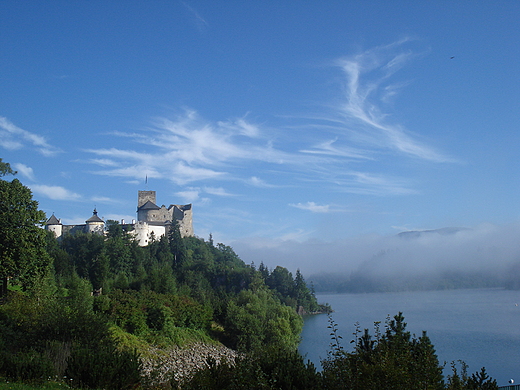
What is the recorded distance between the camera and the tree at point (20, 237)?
26.5m

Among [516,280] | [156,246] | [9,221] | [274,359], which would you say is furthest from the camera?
[516,280]

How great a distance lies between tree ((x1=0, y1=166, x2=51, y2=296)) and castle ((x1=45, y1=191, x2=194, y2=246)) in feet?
96.4

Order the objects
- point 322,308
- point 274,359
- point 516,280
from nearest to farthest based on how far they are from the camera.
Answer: point 274,359 → point 322,308 → point 516,280

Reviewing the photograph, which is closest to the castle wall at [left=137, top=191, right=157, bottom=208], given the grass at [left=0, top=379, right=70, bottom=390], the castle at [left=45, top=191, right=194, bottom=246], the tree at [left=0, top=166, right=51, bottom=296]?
the castle at [left=45, top=191, right=194, bottom=246]

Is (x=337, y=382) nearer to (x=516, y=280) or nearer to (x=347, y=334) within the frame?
(x=347, y=334)

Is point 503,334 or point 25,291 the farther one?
point 503,334

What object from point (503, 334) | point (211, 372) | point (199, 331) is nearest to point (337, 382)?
point (211, 372)

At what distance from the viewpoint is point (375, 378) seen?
878cm

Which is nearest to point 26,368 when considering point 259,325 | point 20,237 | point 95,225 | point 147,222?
point 20,237

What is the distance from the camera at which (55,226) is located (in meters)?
59.1

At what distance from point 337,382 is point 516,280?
19342 cm

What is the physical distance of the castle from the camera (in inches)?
2335

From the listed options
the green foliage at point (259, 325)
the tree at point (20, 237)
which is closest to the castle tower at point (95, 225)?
the green foliage at point (259, 325)

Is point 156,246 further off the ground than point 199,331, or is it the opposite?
point 156,246
